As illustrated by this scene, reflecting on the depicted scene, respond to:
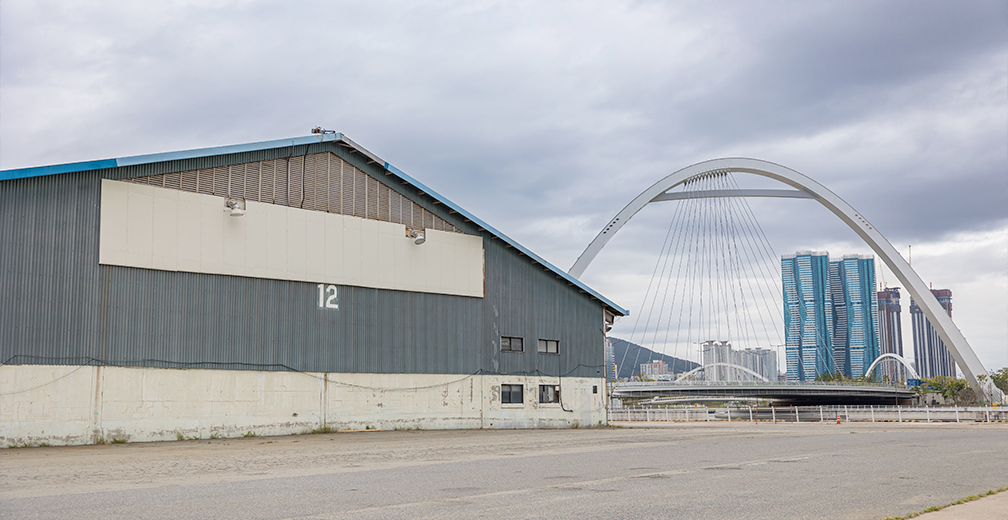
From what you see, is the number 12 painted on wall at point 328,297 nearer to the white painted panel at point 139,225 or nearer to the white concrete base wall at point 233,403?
the white concrete base wall at point 233,403

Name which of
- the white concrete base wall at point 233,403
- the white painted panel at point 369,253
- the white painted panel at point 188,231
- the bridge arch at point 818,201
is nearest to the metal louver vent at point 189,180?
the white painted panel at point 188,231

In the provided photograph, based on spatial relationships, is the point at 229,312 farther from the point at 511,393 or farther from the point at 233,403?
the point at 511,393

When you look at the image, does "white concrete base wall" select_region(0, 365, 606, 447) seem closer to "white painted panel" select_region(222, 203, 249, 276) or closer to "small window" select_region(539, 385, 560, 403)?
"small window" select_region(539, 385, 560, 403)

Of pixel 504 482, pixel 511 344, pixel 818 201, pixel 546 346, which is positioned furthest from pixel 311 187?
pixel 818 201

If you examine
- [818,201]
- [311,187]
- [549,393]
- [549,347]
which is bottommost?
→ [549,393]

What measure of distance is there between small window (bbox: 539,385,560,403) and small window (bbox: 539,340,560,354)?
1.75 m

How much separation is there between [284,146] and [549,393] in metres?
17.7

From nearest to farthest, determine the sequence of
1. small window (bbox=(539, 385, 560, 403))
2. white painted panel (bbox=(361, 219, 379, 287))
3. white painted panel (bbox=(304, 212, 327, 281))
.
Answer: white painted panel (bbox=(304, 212, 327, 281)) < white painted panel (bbox=(361, 219, 379, 287)) < small window (bbox=(539, 385, 560, 403))

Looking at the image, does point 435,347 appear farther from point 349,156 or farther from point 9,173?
point 9,173

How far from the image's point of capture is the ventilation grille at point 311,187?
28156mm

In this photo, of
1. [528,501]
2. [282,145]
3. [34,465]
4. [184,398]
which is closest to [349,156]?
[282,145]

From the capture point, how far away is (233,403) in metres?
27.8

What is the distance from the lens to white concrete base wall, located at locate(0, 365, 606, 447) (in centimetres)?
2361

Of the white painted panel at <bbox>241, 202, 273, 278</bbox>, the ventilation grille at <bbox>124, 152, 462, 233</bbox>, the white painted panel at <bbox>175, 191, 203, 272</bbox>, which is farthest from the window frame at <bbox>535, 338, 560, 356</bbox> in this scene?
the white painted panel at <bbox>175, 191, 203, 272</bbox>
